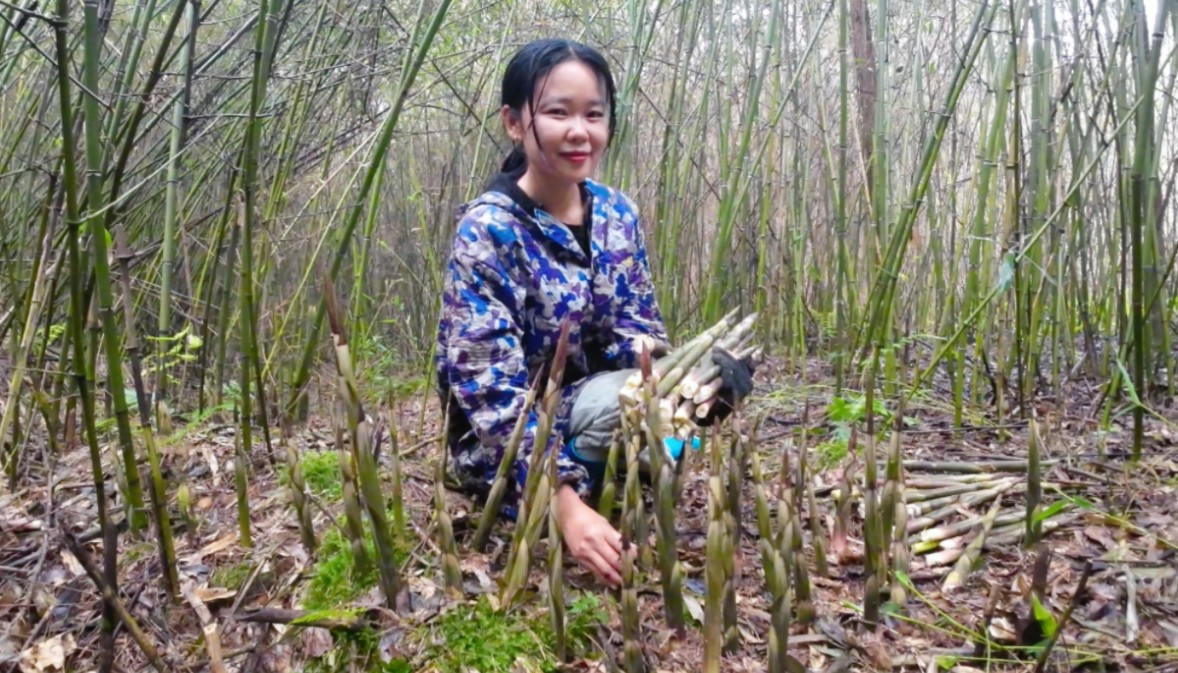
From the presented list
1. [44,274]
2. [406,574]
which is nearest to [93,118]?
[44,274]

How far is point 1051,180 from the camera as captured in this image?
1890 mm

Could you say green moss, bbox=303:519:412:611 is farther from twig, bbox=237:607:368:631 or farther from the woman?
the woman

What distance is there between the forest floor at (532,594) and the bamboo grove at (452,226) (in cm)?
6

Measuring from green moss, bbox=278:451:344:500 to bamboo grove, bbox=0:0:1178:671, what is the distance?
0.33 feet

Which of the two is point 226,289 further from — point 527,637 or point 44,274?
point 527,637

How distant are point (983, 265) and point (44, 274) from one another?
79.2 inches

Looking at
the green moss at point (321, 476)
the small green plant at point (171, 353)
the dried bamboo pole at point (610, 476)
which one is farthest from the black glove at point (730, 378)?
the small green plant at point (171, 353)

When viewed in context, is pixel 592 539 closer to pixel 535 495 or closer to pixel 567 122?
pixel 535 495

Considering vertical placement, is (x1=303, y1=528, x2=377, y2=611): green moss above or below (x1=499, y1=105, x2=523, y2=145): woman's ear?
below

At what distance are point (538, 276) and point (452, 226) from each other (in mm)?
1794

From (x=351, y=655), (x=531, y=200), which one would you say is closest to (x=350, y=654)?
(x=351, y=655)

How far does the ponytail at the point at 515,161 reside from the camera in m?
1.61

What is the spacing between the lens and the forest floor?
1076mm

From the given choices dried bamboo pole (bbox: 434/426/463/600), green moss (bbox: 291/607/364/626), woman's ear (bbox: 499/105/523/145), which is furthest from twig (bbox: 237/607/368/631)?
woman's ear (bbox: 499/105/523/145)
